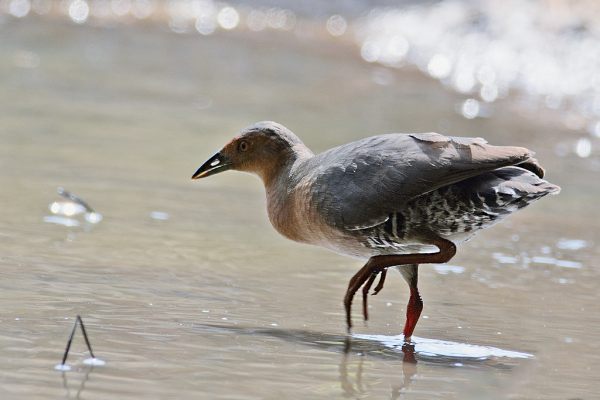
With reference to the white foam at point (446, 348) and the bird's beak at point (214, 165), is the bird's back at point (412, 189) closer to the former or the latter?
the white foam at point (446, 348)

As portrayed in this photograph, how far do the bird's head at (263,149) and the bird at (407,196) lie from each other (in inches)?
10.4

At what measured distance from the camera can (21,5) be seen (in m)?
16.7

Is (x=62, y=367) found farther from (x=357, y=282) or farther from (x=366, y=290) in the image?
(x=366, y=290)

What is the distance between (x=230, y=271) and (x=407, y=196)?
64.3 inches

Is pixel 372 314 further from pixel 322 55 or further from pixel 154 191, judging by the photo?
pixel 322 55

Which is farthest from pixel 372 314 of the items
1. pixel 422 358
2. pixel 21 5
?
pixel 21 5

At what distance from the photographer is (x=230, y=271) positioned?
688 cm

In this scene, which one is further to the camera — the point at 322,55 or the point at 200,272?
the point at 322,55

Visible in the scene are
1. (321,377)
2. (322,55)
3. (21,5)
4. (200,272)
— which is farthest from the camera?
(21,5)

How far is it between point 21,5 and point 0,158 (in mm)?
8146

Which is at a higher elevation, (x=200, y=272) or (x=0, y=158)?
(x=0, y=158)

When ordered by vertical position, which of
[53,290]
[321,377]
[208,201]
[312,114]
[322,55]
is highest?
[322,55]

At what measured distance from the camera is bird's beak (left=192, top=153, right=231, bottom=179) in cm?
648

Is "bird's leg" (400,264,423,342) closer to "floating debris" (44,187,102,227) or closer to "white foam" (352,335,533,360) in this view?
"white foam" (352,335,533,360)
